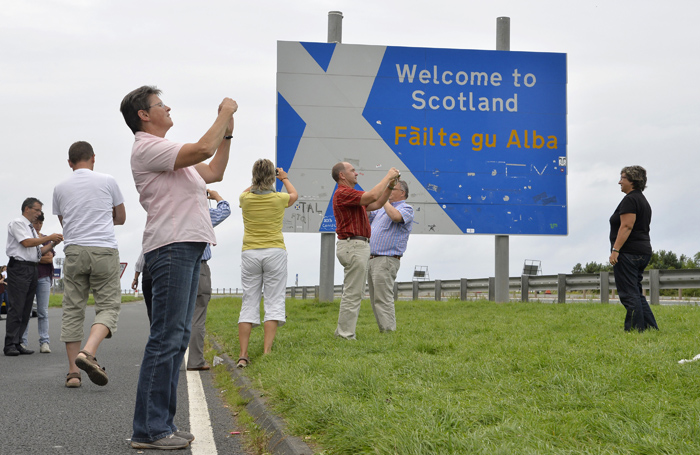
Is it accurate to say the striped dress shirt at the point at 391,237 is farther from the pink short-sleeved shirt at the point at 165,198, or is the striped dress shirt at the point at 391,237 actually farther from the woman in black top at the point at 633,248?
the pink short-sleeved shirt at the point at 165,198

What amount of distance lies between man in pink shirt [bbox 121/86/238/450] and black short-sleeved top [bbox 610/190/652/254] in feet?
18.0

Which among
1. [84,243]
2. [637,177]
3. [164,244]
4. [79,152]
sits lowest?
[164,244]

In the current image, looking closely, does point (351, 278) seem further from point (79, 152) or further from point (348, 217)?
point (79, 152)

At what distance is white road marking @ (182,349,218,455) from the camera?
14.4 feet

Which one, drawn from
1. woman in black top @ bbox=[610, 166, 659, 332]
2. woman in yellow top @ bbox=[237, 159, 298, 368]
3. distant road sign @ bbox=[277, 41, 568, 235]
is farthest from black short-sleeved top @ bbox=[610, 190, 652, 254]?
distant road sign @ bbox=[277, 41, 568, 235]

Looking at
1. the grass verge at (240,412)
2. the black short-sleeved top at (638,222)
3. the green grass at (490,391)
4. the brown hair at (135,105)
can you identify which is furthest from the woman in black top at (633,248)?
the brown hair at (135,105)

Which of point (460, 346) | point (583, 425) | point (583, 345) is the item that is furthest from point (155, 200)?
point (583, 345)

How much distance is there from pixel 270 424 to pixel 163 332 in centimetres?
96

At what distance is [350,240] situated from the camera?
8281 millimetres

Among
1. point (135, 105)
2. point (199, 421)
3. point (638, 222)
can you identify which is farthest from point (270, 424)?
point (638, 222)

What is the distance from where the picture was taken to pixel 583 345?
7.24 m

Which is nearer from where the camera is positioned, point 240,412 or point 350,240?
point 240,412

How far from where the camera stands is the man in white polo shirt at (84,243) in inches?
257

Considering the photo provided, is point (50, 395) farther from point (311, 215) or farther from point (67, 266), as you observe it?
point (311, 215)
